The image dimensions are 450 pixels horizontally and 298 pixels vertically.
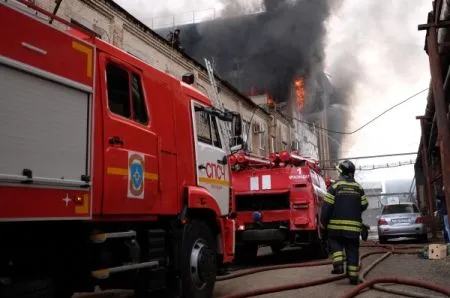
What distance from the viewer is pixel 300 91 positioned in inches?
1088

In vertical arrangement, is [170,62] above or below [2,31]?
above

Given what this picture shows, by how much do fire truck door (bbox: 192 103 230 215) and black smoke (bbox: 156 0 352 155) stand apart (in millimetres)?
18158

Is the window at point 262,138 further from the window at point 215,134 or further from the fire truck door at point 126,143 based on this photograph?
the fire truck door at point 126,143

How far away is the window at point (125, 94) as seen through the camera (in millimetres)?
4940

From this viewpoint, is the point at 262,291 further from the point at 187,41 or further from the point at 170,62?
the point at 187,41

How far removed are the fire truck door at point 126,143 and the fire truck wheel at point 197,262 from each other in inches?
31.3

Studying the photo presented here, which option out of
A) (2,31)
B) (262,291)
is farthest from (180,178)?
(2,31)

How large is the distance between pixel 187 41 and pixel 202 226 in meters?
23.6

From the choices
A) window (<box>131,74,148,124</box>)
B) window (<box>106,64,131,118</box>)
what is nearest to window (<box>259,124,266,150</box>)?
window (<box>131,74,148,124</box>)

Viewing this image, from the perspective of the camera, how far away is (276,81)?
26.8 metres

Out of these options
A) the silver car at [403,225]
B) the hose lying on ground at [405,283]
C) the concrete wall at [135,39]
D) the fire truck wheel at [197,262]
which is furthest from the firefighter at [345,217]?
the silver car at [403,225]

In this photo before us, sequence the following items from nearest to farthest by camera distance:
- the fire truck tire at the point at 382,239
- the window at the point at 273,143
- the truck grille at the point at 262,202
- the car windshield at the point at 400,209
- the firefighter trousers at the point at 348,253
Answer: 1. the firefighter trousers at the point at 348,253
2. the truck grille at the point at 262,202
3. the fire truck tire at the point at 382,239
4. the car windshield at the point at 400,209
5. the window at the point at 273,143

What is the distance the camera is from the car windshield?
1655 cm

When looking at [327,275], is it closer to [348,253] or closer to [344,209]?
[348,253]
